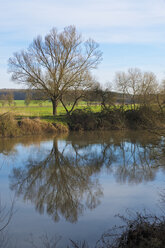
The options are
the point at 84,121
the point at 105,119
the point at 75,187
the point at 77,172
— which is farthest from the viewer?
the point at 105,119

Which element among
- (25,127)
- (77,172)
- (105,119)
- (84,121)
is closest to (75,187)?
(77,172)

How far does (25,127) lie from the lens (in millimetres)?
18109

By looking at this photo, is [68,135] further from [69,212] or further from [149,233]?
[149,233]

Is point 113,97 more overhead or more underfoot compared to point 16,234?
more overhead

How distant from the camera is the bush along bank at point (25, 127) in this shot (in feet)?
56.0

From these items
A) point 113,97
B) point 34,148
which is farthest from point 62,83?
point 34,148

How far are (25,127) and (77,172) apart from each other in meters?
9.19

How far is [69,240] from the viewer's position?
16.7ft

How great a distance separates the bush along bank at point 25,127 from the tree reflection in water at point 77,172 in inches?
152

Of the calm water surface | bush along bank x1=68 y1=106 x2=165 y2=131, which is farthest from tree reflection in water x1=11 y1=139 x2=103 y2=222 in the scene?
bush along bank x1=68 y1=106 x2=165 y2=131

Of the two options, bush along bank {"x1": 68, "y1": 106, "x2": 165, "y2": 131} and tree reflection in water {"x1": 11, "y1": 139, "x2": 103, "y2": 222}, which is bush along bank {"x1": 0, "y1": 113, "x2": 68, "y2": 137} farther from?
tree reflection in water {"x1": 11, "y1": 139, "x2": 103, "y2": 222}

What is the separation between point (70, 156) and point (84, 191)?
457cm

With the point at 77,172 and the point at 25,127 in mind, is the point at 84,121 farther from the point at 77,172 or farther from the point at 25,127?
the point at 77,172

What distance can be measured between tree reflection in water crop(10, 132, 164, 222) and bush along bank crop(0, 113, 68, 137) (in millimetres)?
3854
